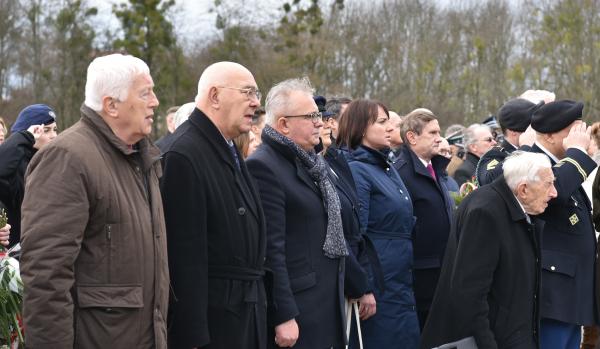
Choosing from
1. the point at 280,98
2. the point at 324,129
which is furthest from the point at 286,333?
the point at 324,129

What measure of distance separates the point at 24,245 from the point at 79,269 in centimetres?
26

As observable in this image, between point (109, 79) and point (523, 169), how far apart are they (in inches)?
111

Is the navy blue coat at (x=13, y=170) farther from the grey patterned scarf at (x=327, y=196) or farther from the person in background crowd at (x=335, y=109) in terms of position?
the person in background crowd at (x=335, y=109)

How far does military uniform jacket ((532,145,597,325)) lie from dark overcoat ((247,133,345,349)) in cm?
154

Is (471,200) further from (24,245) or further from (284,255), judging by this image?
(24,245)

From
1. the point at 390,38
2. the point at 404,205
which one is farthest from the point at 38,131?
the point at 390,38

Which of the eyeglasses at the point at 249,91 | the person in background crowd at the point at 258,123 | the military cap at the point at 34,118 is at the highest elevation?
the eyeglasses at the point at 249,91

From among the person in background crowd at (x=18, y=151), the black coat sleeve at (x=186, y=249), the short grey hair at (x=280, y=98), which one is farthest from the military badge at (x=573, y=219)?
the person in background crowd at (x=18, y=151)

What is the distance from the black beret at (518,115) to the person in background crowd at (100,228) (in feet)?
12.6

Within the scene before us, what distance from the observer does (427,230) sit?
23.4 ft

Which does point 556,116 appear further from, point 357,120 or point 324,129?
point 324,129

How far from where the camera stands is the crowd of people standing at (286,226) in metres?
3.90

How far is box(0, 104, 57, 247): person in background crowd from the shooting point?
260 inches

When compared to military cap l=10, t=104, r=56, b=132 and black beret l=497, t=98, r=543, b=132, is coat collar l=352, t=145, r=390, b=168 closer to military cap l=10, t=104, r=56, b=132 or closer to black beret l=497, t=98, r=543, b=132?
black beret l=497, t=98, r=543, b=132
